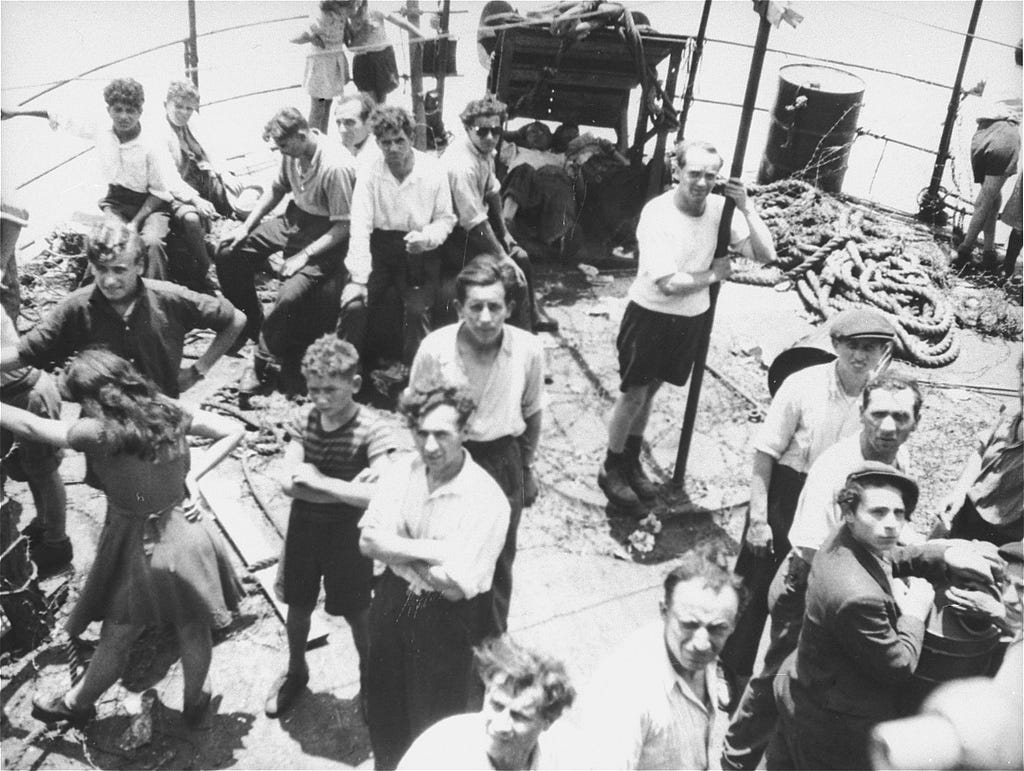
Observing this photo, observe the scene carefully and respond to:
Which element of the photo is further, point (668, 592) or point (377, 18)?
point (377, 18)

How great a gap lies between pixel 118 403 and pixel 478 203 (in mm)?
3412

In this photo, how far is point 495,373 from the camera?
12.5ft

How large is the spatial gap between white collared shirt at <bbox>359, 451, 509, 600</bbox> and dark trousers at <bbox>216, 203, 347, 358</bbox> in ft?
10.7

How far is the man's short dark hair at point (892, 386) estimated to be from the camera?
342cm

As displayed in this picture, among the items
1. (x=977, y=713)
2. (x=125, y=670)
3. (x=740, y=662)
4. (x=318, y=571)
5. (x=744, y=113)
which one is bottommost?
(x=125, y=670)

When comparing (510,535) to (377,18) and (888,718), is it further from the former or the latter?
(377,18)

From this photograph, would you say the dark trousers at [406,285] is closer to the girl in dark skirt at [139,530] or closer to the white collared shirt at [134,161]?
the white collared shirt at [134,161]

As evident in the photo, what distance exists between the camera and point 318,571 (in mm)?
3678

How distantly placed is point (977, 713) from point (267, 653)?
331cm

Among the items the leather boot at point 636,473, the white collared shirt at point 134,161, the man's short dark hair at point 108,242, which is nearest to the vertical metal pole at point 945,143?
the leather boot at point 636,473

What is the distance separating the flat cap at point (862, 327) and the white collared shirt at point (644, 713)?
1.71 m

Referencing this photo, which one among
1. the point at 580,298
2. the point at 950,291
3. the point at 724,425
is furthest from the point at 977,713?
the point at 950,291

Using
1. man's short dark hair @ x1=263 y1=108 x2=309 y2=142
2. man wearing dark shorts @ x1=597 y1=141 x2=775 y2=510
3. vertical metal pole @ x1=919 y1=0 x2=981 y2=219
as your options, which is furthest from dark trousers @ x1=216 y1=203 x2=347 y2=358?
vertical metal pole @ x1=919 y1=0 x2=981 y2=219

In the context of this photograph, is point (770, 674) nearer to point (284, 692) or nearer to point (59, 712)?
point (284, 692)
